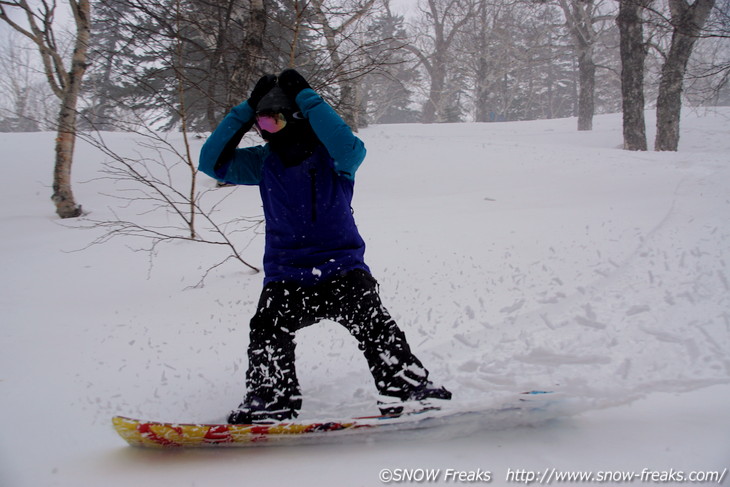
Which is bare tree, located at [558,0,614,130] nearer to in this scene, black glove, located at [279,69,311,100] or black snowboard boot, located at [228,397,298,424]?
black glove, located at [279,69,311,100]

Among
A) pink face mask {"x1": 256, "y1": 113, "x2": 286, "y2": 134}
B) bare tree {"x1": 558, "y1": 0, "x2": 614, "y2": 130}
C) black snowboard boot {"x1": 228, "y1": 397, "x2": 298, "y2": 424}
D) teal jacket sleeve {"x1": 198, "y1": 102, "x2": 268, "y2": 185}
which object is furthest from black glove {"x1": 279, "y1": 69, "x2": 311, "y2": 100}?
bare tree {"x1": 558, "y1": 0, "x2": 614, "y2": 130}

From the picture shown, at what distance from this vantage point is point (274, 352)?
2127 millimetres

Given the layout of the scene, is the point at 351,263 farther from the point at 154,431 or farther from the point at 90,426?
the point at 90,426

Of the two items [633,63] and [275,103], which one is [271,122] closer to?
[275,103]

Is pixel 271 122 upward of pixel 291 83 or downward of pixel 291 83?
downward

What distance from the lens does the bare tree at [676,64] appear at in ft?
32.9

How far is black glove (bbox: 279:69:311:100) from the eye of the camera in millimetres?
2188

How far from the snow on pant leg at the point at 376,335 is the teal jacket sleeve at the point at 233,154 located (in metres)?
0.80

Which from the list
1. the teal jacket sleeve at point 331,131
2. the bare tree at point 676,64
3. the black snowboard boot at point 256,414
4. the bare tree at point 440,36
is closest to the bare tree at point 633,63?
the bare tree at point 676,64

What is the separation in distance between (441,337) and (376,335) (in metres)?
1.26

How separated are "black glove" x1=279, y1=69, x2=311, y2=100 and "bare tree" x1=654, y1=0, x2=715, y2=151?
1115cm

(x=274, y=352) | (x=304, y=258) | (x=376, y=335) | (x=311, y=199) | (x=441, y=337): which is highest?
(x=311, y=199)

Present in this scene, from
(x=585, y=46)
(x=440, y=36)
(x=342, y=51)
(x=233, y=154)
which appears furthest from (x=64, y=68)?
(x=440, y=36)

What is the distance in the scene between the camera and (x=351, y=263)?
7.27ft
